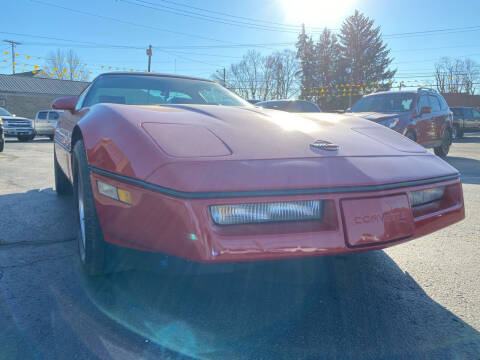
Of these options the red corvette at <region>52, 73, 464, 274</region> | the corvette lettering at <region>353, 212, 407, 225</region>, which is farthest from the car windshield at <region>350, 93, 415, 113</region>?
the corvette lettering at <region>353, 212, 407, 225</region>

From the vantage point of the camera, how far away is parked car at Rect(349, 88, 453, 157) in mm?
6815

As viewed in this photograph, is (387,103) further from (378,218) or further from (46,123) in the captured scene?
(46,123)

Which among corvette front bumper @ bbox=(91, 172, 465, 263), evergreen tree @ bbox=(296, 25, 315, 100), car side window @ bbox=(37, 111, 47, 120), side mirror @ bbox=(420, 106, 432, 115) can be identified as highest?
evergreen tree @ bbox=(296, 25, 315, 100)

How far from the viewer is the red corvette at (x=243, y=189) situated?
1375 mm

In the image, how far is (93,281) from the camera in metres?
1.96

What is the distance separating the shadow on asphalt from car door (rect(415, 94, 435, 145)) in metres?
5.82

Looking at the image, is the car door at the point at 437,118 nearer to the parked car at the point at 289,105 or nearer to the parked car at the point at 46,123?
the parked car at the point at 289,105

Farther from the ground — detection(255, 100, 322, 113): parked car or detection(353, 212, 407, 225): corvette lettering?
detection(255, 100, 322, 113): parked car

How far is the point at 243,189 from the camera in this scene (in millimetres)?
1396

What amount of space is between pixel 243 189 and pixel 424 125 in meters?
7.14

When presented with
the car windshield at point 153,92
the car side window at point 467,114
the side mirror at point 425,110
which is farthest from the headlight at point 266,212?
the car side window at point 467,114

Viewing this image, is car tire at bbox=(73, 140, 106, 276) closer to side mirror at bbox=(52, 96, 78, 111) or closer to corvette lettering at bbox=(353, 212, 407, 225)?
corvette lettering at bbox=(353, 212, 407, 225)

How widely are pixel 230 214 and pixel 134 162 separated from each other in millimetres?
458

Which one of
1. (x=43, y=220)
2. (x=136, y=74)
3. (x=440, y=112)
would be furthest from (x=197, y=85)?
(x=440, y=112)
